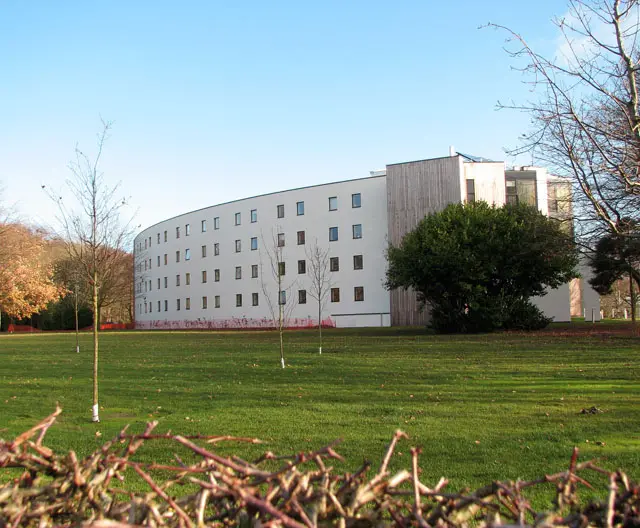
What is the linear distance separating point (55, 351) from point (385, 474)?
28151 millimetres

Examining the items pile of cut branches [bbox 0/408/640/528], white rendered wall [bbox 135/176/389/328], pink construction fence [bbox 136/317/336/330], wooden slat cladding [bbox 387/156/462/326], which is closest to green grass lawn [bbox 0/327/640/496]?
pile of cut branches [bbox 0/408/640/528]

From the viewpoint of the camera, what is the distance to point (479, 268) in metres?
32.1

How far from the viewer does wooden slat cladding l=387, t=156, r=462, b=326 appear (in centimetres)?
4894

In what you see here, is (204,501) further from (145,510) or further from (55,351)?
→ (55,351)

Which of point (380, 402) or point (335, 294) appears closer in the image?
point (380, 402)

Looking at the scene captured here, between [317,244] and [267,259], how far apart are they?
6337 mm

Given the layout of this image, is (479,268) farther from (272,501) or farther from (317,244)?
(272,501)

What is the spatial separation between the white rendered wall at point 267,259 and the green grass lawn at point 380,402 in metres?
32.5

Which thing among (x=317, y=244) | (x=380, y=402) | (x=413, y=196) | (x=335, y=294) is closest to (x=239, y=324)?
(x=335, y=294)

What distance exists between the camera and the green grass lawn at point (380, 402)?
7938 mm

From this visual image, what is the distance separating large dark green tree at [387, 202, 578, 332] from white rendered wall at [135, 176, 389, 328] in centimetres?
1957

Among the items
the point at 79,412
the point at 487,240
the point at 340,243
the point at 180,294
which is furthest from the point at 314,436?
the point at 180,294

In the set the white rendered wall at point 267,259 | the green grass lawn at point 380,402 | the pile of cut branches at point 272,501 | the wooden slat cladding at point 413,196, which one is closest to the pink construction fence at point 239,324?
the white rendered wall at point 267,259

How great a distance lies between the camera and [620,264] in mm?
30969
